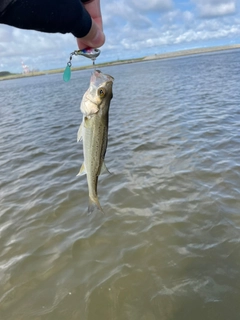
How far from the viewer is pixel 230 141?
10586mm

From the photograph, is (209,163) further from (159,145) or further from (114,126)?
(114,126)

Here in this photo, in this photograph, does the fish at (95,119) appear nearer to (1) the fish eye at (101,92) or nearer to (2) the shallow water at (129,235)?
(1) the fish eye at (101,92)

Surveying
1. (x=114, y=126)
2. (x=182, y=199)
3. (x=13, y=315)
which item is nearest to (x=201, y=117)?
(x=114, y=126)

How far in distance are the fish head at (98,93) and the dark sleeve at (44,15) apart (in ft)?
4.20

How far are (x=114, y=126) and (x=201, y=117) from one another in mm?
4719

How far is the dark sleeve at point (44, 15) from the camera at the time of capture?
1.46 meters

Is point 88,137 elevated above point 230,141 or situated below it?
above

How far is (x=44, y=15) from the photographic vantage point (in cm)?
155

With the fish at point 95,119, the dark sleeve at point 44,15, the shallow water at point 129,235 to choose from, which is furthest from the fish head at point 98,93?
the shallow water at point 129,235

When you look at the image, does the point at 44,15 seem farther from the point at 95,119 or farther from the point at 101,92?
the point at 95,119

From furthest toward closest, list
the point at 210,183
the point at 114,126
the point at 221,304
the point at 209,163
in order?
1. the point at 114,126
2. the point at 209,163
3. the point at 210,183
4. the point at 221,304

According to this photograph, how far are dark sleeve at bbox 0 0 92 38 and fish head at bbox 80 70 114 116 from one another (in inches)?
50.4

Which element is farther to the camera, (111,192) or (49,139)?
(49,139)

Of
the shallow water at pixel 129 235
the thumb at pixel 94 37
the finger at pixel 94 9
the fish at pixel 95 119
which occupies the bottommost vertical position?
the shallow water at pixel 129 235
